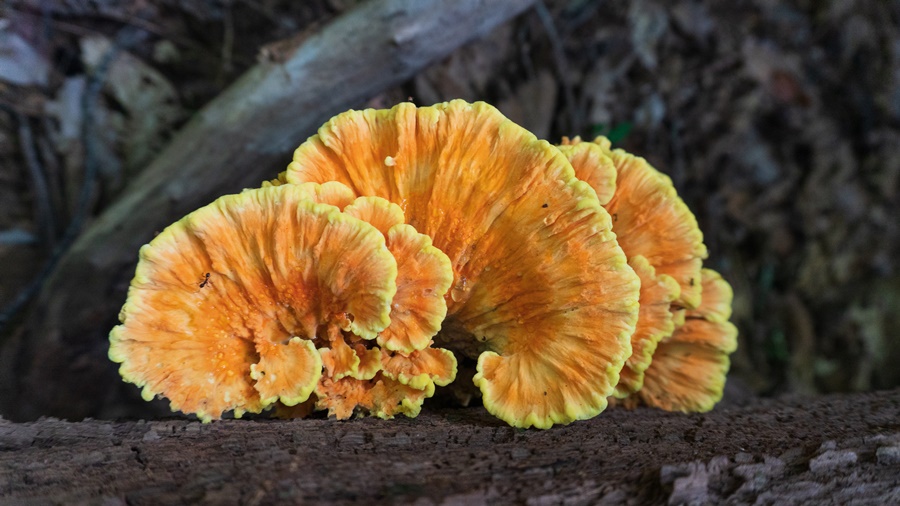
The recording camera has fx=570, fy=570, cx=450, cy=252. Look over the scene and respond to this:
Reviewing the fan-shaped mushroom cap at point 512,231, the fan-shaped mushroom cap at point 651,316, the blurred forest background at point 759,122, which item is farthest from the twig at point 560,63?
the fan-shaped mushroom cap at point 512,231

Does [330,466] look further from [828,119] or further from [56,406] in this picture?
[828,119]

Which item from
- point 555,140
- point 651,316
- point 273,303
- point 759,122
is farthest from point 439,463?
point 759,122

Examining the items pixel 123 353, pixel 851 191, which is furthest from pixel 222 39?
pixel 851 191

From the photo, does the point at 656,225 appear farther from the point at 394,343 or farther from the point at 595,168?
the point at 394,343

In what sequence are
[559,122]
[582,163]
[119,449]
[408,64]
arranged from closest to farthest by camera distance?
[119,449] → [582,163] → [408,64] → [559,122]

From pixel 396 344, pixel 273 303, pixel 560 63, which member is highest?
pixel 560 63

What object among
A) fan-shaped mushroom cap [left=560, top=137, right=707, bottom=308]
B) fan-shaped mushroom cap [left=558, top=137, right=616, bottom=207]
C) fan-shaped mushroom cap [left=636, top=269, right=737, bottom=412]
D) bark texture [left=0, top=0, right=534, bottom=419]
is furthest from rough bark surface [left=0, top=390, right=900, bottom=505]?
bark texture [left=0, top=0, right=534, bottom=419]

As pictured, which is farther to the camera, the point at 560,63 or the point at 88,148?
the point at 560,63
